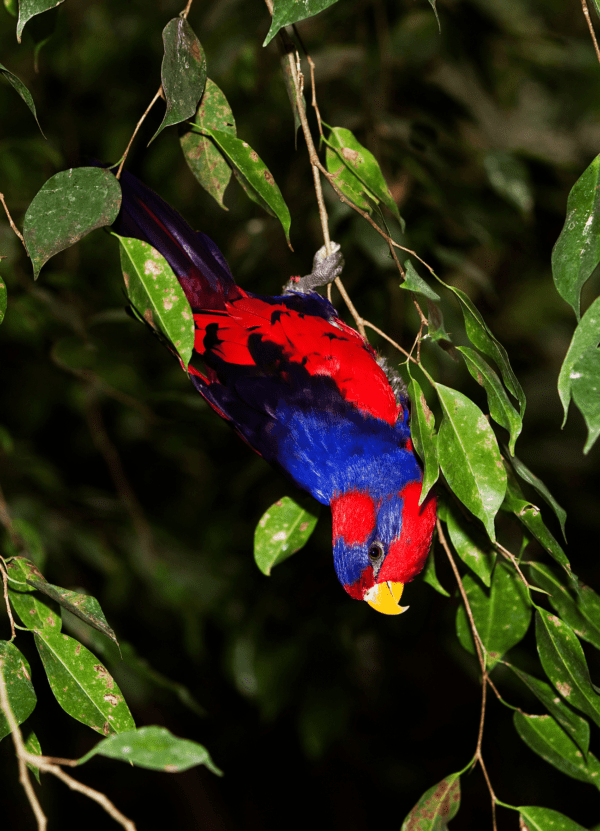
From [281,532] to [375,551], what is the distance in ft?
1.06

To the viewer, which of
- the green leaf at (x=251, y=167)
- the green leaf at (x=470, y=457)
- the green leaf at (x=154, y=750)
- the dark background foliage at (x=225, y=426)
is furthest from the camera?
the dark background foliage at (x=225, y=426)

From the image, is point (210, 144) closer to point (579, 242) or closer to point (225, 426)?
point (579, 242)

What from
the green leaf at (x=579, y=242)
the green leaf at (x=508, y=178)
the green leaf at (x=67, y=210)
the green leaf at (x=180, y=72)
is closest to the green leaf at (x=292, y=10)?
the green leaf at (x=180, y=72)

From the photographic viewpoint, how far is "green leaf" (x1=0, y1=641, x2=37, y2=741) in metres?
1.01

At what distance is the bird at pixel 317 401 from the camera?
173 centimetres

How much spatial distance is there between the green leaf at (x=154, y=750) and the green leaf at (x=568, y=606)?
0.82m

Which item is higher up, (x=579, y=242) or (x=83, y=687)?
(x=579, y=242)

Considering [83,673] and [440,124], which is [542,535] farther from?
[440,124]

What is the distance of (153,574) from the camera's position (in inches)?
114

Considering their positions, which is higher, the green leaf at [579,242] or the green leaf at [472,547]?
the green leaf at [579,242]

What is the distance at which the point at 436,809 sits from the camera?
1.30 meters

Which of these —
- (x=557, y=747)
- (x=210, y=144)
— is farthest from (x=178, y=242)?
(x=557, y=747)

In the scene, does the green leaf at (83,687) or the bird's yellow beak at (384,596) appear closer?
the green leaf at (83,687)

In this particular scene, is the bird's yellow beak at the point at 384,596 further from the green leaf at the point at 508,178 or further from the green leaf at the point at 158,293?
the green leaf at the point at 508,178
